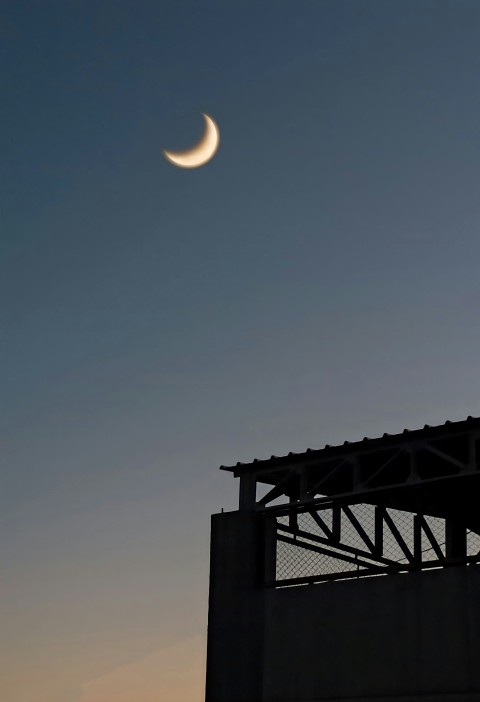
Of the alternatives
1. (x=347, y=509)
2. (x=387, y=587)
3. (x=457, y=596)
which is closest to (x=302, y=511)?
(x=347, y=509)

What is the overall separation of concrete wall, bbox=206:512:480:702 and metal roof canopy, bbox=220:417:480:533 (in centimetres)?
113

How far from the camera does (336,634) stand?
23844 mm

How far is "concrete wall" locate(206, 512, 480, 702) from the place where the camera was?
22.0m

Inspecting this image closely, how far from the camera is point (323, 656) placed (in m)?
23.9

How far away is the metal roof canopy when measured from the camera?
23516mm

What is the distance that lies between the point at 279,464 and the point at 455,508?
17.3 feet

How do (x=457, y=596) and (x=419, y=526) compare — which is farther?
(x=419, y=526)

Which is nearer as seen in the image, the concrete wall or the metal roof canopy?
the concrete wall

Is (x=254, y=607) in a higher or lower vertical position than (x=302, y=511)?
lower

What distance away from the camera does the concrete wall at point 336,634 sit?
22.0 metres

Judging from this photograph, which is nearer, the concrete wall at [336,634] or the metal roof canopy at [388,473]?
the concrete wall at [336,634]

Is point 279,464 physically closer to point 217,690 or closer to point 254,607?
point 254,607

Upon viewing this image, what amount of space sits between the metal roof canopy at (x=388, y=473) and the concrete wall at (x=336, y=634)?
44.3 inches

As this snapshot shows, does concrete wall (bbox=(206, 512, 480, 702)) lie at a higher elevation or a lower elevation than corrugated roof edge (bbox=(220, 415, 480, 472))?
lower
